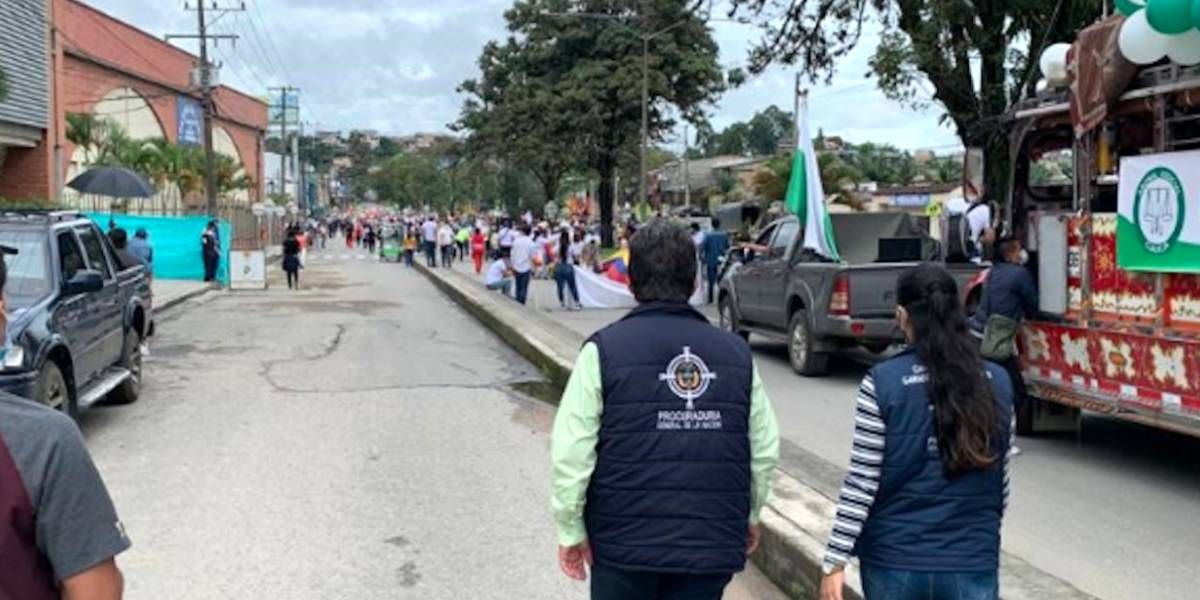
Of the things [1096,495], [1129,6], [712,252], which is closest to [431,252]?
[712,252]

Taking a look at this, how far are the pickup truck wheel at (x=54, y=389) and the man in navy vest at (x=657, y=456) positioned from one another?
6190 millimetres

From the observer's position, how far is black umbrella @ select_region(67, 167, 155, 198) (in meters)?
23.1

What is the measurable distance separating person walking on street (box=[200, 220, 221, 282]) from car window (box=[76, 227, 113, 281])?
22558 millimetres

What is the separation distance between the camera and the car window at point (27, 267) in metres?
9.21

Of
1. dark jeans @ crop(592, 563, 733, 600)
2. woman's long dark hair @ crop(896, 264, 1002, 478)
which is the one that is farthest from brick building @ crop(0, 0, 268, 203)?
woman's long dark hair @ crop(896, 264, 1002, 478)

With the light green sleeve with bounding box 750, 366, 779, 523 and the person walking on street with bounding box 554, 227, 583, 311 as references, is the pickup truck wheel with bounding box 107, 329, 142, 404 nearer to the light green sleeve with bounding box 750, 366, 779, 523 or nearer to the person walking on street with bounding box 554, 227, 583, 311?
the light green sleeve with bounding box 750, 366, 779, 523

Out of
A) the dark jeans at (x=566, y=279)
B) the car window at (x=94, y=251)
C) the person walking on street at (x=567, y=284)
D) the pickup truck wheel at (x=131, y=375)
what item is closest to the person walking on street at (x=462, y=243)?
the person walking on street at (x=567, y=284)

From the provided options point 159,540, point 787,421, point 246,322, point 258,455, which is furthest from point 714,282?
point 159,540

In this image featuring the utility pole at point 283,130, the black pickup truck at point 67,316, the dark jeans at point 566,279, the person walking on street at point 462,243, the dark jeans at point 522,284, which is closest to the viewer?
the black pickup truck at point 67,316

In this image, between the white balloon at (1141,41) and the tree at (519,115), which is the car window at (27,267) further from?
the tree at (519,115)

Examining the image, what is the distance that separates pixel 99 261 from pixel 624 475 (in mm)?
9255

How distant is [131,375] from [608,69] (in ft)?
115

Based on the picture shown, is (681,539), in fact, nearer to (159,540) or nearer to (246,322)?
(159,540)

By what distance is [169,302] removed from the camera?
990 inches
